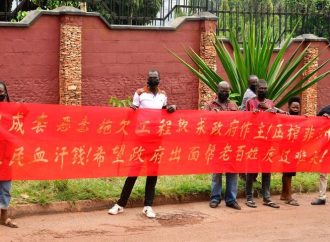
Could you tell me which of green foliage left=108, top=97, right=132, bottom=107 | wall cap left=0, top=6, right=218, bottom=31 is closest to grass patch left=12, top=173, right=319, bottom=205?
green foliage left=108, top=97, right=132, bottom=107

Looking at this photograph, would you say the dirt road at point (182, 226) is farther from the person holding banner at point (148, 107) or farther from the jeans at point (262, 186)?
the jeans at point (262, 186)

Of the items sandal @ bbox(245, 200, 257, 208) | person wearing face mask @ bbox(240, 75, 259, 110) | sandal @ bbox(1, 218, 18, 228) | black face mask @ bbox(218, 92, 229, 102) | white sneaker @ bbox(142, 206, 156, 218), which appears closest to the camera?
sandal @ bbox(1, 218, 18, 228)

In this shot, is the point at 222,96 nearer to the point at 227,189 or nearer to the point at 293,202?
the point at 227,189

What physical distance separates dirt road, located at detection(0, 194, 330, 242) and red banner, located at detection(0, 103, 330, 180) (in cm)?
53

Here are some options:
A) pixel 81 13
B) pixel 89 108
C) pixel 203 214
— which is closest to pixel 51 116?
pixel 89 108

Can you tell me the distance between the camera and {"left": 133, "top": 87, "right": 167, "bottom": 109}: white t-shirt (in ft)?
28.3

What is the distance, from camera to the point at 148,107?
28.5 ft

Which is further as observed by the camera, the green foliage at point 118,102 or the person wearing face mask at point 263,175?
the green foliage at point 118,102

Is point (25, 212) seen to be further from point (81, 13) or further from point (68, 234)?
point (81, 13)

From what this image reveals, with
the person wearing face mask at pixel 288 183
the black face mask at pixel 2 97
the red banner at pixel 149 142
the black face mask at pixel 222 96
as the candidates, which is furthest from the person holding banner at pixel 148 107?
the person wearing face mask at pixel 288 183

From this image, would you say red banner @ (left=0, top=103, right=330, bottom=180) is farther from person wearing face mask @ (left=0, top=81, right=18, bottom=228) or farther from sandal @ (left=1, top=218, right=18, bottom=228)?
sandal @ (left=1, top=218, right=18, bottom=228)

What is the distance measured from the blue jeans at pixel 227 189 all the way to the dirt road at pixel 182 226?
14cm

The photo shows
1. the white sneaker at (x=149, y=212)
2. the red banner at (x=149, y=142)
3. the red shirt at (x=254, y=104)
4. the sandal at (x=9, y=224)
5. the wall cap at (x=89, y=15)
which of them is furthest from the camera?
the wall cap at (x=89, y=15)

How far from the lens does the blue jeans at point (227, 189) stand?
9.18m
